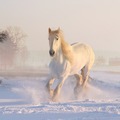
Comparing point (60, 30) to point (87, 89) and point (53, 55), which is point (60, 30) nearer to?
point (53, 55)

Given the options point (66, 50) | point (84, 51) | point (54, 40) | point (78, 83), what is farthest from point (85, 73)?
point (54, 40)

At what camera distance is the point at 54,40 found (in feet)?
29.6

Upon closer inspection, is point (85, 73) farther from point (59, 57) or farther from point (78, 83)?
point (59, 57)

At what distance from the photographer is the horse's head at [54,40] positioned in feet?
29.1

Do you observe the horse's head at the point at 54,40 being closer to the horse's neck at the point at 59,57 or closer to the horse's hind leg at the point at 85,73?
the horse's neck at the point at 59,57

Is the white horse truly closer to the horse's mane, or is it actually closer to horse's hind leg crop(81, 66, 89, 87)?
the horse's mane

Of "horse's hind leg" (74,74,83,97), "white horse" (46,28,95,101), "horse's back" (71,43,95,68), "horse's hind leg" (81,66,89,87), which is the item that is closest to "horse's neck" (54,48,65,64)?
"white horse" (46,28,95,101)

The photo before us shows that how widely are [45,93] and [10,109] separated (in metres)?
2.53

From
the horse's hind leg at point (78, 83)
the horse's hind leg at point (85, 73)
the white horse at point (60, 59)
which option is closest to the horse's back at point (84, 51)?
the white horse at point (60, 59)

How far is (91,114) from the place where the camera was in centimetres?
677

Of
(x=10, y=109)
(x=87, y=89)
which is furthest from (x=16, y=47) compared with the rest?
(x=10, y=109)

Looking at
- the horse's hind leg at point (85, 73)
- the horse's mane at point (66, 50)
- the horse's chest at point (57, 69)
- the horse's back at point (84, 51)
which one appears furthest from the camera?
the horse's hind leg at point (85, 73)

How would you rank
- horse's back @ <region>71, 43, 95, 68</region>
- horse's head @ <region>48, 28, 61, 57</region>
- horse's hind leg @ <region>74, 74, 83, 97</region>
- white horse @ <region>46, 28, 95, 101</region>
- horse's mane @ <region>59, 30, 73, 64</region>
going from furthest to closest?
1. horse's hind leg @ <region>74, 74, 83, 97</region>
2. horse's back @ <region>71, 43, 95, 68</region>
3. horse's mane @ <region>59, 30, 73, 64</region>
4. white horse @ <region>46, 28, 95, 101</region>
5. horse's head @ <region>48, 28, 61, 57</region>

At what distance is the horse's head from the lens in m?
8.88
